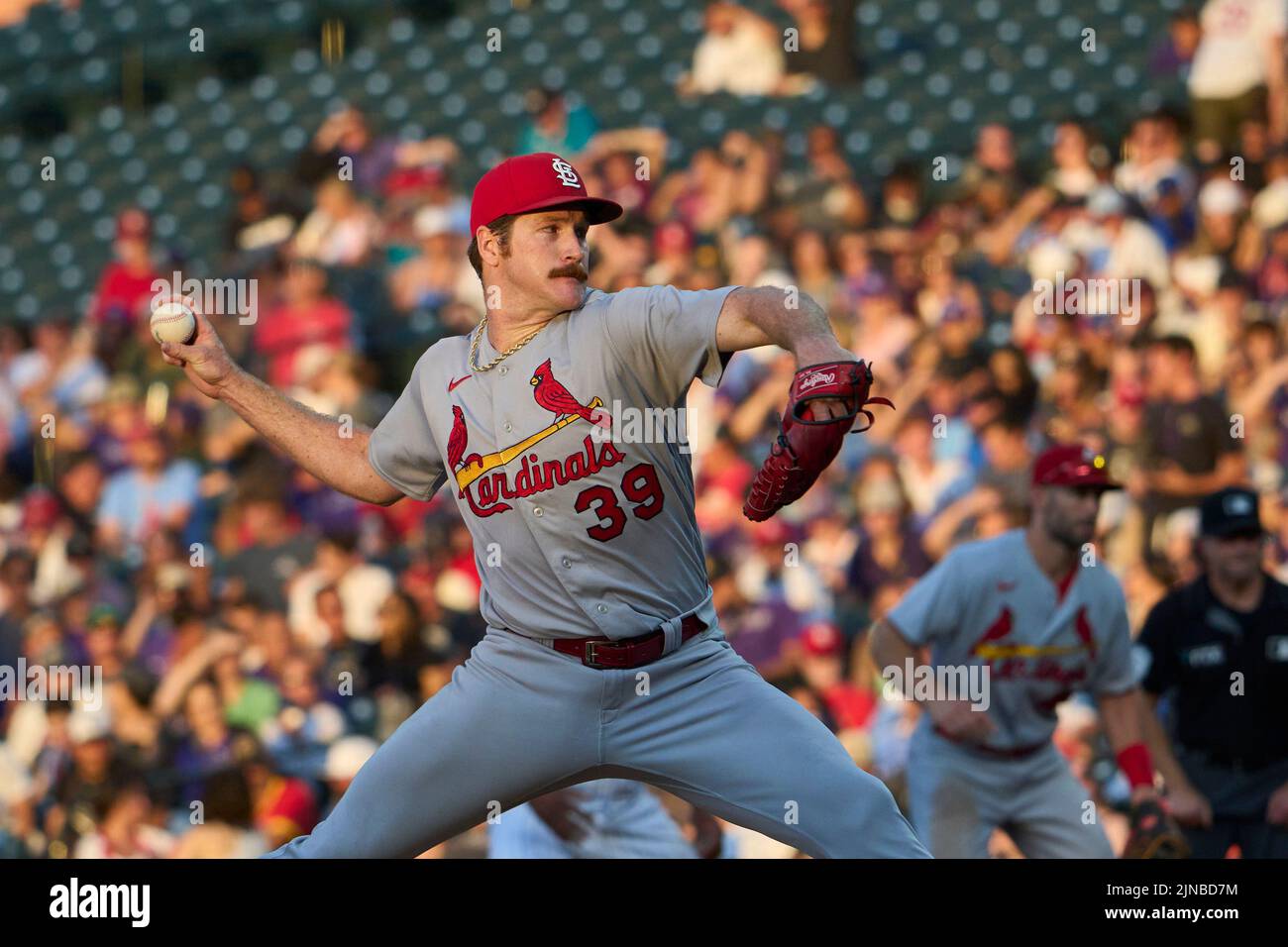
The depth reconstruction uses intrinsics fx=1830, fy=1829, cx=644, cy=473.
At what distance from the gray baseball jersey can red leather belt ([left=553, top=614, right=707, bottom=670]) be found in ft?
5.83

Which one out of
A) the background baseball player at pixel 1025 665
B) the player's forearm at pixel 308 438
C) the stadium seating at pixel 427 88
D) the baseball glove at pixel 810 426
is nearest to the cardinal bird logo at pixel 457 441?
the player's forearm at pixel 308 438

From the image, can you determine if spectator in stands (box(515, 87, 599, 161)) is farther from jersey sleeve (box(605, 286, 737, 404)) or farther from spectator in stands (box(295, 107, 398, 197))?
jersey sleeve (box(605, 286, 737, 404))

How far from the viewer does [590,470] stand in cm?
381

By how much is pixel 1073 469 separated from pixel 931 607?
23.0 inches

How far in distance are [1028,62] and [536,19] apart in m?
3.36

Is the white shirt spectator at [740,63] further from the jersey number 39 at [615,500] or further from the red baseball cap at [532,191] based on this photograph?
the jersey number 39 at [615,500]

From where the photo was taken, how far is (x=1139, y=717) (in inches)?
219

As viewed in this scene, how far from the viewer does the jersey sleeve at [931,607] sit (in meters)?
5.46

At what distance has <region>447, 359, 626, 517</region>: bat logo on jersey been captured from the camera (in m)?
3.80

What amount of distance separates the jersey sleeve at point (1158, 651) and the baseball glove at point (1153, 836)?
0.52 m

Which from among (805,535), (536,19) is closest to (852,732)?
(805,535)

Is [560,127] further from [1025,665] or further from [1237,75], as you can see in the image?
[1025,665]

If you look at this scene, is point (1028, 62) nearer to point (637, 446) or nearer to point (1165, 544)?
point (1165, 544)
